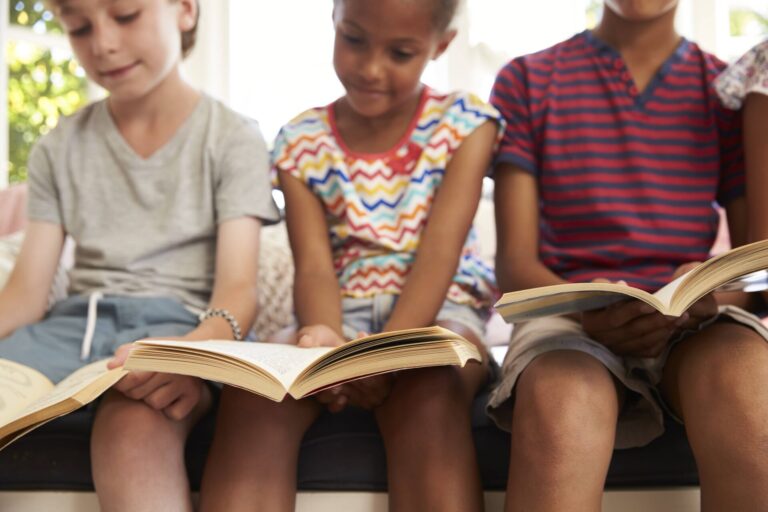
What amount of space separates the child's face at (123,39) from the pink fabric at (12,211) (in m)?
0.83

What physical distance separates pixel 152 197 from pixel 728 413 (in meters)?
0.86

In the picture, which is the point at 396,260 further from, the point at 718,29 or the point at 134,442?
the point at 718,29

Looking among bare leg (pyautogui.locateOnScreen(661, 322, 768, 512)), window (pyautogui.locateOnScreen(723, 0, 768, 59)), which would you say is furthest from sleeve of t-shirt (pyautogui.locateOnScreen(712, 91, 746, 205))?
window (pyautogui.locateOnScreen(723, 0, 768, 59))

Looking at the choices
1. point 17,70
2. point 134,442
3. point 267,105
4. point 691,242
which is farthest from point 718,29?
point 134,442

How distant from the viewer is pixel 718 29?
3.09 metres

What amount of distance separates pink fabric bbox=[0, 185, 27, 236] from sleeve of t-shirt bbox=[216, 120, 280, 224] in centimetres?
90

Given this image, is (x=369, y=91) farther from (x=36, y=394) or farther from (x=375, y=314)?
(x=36, y=394)

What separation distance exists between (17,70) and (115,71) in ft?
6.40

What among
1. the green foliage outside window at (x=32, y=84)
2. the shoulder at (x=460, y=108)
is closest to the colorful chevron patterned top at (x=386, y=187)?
the shoulder at (x=460, y=108)

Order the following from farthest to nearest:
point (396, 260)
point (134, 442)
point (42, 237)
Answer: point (42, 237) < point (396, 260) < point (134, 442)

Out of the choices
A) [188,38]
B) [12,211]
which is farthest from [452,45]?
[188,38]

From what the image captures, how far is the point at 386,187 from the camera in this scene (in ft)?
4.33

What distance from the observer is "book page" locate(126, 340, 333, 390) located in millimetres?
830

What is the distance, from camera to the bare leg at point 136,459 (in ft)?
3.15
